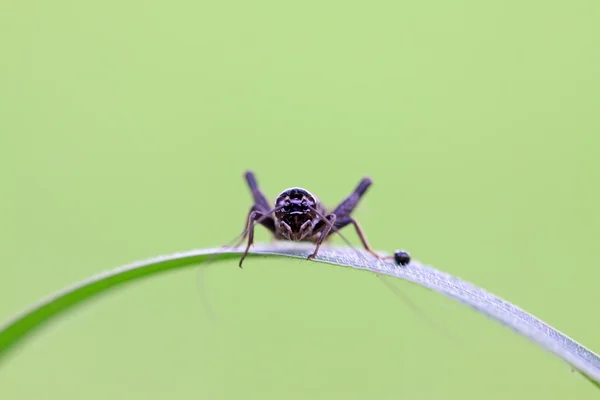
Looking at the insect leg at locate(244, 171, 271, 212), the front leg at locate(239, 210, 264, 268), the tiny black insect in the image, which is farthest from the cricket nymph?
the tiny black insect

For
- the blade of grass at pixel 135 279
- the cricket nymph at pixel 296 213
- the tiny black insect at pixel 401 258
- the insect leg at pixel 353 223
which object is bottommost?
the insect leg at pixel 353 223

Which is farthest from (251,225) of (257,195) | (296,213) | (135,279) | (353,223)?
(135,279)

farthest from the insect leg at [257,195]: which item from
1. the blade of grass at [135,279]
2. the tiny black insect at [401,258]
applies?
the blade of grass at [135,279]

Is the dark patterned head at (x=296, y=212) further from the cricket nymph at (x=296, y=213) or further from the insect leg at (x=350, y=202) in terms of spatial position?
the insect leg at (x=350, y=202)

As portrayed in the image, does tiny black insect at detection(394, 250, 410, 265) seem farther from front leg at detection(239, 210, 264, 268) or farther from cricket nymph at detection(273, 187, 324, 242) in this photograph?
cricket nymph at detection(273, 187, 324, 242)

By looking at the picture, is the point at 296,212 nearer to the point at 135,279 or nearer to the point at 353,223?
the point at 353,223

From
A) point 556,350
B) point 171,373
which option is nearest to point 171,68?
point 171,373
